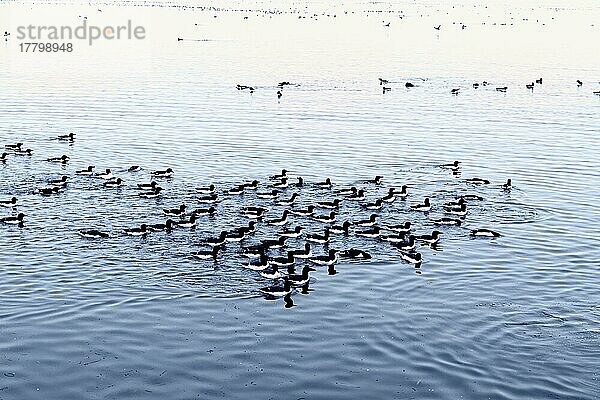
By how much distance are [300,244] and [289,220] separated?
360 centimetres

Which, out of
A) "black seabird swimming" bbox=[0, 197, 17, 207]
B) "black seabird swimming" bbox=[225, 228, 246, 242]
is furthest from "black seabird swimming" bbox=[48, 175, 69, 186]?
"black seabird swimming" bbox=[225, 228, 246, 242]

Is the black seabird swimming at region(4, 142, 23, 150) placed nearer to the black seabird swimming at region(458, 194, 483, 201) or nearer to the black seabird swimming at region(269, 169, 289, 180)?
the black seabird swimming at region(269, 169, 289, 180)

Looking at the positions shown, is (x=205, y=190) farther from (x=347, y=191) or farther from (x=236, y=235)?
(x=236, y=235)

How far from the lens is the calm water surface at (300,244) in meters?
27.5

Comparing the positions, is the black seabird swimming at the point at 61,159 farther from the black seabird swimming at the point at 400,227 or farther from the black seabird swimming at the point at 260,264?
the black seabird swimming at the point at 260,264

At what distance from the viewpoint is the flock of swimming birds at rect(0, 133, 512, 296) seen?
122 ft

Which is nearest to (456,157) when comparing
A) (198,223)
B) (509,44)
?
(198,223)

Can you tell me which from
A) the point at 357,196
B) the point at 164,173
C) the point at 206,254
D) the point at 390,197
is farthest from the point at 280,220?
the point at 164,173

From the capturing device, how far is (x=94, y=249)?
123 feet

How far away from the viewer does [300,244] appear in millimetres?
39344

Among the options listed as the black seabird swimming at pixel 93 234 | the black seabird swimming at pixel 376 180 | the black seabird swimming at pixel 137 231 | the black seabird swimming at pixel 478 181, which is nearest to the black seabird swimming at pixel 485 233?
the black seabird swimming at pixel 478 181

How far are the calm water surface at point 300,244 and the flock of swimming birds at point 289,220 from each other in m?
0.63

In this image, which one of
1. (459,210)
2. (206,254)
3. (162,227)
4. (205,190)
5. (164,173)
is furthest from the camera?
(164,173)

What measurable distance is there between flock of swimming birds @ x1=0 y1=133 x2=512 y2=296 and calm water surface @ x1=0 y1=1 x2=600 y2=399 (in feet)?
2.07
